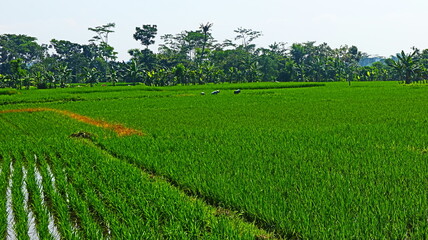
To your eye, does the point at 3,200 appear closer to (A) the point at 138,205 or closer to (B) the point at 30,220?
(B) the point at 30,220

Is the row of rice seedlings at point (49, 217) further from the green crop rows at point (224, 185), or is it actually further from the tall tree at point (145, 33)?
the tall tree at point (145, 33)

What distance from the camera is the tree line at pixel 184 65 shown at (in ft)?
146

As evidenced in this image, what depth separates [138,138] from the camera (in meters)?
9.21

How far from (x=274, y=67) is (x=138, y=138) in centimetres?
5161

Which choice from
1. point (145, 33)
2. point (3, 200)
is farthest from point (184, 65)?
point (3, 200)

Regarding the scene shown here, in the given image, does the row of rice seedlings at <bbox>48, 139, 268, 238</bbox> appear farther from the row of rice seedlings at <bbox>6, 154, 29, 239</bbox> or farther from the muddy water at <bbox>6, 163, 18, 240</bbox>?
the muddy water at <bbox>6, 163, 18, 240</bbox>

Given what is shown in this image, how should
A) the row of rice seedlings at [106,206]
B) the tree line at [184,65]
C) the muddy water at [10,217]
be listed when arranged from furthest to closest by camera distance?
the tree line at [184,65] → the muddy water at [10,217] → the row of rice seedlings at [106,206]

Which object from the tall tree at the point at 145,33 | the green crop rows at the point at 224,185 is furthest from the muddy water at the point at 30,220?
the tall tree at the point at 145,33

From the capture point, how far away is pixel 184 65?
190ft

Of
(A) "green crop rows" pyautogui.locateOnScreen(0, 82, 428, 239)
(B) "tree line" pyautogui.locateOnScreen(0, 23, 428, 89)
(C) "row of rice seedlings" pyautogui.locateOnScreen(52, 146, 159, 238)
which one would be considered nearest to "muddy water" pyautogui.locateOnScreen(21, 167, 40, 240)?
(A) "green crop rows" pyautogui.locateOnScreen(0, 82, 428, 239)

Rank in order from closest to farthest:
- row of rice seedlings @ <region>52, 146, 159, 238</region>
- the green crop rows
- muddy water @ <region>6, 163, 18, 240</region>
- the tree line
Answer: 1. the green crop rows
2. row of rice seedlings @ <region>52, 146, 159, 238</region>
3. muddy water @ <region>6, 163, 18, 240</region>
4. the tree line

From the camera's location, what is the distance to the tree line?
146ft

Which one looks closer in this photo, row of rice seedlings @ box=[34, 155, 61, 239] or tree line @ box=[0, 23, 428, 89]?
row of rice seedlings @ box=[34, 155, 61, 239]

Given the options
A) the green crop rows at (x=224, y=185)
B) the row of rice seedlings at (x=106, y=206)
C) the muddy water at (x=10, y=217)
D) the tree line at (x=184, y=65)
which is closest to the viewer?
the green crop rows at (x=224, y=185)
